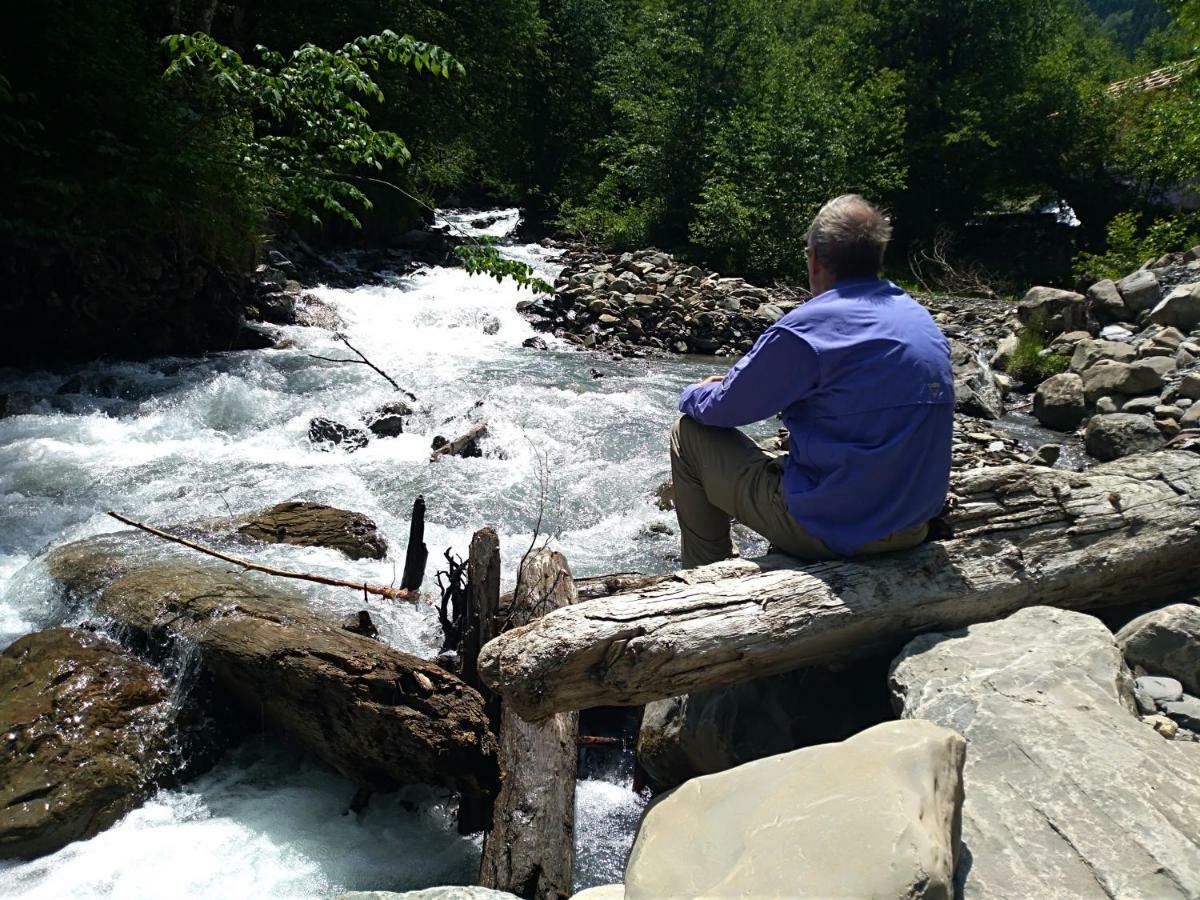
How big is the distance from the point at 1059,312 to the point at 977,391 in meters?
2.93

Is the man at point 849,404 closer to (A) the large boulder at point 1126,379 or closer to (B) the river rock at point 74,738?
(B) the river rock at point 74,738

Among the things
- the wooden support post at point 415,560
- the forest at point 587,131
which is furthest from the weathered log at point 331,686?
the forest at point 587,131

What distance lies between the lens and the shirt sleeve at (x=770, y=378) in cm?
320

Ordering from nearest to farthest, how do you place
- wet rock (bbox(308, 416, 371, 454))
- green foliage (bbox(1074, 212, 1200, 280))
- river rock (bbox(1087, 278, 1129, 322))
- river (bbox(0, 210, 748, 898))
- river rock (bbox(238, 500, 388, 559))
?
river (bbox(0, 210, 748, 898))
river rock (bbox(238, 500, 388, 559))
wet rock (bbox(308, 416, 371, 454))
river rock (bbox(1087, 278, 1129, 322))
green foliage (bbox(1074, 212, 1200, 280))

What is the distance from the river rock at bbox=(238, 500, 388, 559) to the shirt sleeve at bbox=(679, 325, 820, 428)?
3.60 meters

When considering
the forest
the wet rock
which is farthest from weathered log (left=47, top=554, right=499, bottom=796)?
the forest

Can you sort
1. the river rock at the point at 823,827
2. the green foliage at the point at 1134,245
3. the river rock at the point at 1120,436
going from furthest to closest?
the green foliage at the point at 1134,245 < the river rock at the point at 1120,436 < the river rock at the point at 823,827

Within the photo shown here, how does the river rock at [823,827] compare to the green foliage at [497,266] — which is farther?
the green foliage at [497,266]

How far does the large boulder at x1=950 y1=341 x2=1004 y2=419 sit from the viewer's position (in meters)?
11.0

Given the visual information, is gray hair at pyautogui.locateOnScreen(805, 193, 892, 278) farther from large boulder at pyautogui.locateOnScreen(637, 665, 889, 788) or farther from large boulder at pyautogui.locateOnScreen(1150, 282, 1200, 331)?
large boulder at pyautogui.locateOnScreen(1150, 282, 1200, 331)

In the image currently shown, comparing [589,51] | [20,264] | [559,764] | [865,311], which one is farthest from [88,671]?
[589,51]

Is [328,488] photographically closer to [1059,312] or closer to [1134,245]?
[1059,312]

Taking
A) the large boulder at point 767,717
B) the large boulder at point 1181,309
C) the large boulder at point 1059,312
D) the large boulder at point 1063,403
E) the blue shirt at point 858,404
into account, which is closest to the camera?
the blue shirt at point 858,404

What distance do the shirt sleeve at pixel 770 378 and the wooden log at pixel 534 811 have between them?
4.56 ft
